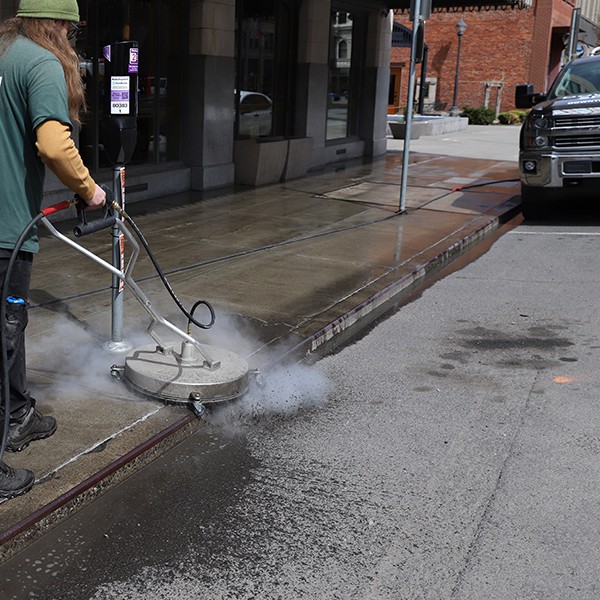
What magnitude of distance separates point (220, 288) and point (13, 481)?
12.6 feet

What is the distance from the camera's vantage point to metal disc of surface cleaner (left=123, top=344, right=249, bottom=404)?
192 inches

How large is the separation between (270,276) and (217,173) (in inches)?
224

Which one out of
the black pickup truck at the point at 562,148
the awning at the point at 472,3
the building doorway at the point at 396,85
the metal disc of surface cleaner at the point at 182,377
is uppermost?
the awning at the point at 472,3

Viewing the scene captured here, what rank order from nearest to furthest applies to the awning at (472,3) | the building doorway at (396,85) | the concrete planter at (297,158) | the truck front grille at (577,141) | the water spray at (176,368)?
1. the water spray at (176,368)
2. the truck front grille at (577,141)
3. the concrete planter at (297,158)
4. the awning at (472,3)
5. the building doorway at (396,85)

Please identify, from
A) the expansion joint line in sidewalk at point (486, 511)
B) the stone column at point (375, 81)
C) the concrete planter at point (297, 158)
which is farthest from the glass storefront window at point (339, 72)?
the expansion joint line in sidewalk at point (486, 511)

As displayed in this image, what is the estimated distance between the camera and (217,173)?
13.2 m

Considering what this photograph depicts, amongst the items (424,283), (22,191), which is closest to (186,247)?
(424,283)

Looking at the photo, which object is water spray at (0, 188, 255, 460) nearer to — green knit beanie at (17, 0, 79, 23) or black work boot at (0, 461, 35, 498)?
green knit beanie at (17, 0, 79, 23)

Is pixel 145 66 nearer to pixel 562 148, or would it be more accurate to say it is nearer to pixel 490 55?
pixel 562 148

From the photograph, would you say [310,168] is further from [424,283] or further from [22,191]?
[22,191]

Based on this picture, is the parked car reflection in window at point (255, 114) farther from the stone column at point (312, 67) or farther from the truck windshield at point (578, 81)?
the truck windshield at point (578, 81)

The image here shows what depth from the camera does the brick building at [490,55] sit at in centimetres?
3969

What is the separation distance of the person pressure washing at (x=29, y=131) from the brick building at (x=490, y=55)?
37.8 m

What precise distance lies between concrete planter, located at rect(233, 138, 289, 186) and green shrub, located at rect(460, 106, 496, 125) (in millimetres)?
25040
